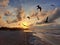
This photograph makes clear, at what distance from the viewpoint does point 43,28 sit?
3.53 metres

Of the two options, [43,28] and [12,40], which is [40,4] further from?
[12,40]

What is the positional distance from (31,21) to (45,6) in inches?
13.4

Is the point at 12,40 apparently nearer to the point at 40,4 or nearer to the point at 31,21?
the point at 31,21

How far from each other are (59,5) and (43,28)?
46cm

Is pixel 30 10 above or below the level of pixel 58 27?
above

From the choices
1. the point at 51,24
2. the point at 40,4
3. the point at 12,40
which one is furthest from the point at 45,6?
the point at 12,40

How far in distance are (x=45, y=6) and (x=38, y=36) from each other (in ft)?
1.67

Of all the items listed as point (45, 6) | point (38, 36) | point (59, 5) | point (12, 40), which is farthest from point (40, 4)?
point (12, 40)

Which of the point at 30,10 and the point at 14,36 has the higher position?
the point at 30,10

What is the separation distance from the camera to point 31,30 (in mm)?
3529

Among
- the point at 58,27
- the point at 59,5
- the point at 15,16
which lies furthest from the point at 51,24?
the point at 15,16

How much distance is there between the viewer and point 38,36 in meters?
3.53

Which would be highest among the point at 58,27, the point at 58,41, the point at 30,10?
the point at 30,10

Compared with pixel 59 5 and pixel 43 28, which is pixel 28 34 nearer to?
pixel 43 28
